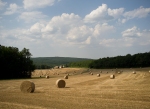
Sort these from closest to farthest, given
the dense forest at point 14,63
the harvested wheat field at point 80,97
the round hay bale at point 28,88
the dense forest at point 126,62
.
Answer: the harvested wheat field at point 80,97
the round hay bale at point 28,88
the dense forest at point 14,63
the dense forest at point 126,62

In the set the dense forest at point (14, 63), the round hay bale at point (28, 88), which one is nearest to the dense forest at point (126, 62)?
the dense forest at point (14, 63)

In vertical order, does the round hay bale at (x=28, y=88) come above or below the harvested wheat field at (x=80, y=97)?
above

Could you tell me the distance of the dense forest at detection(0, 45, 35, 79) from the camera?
4659cm

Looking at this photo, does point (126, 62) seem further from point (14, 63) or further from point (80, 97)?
point (80, 97)

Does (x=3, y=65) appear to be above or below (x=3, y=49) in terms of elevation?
below

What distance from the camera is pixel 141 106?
10.8 m

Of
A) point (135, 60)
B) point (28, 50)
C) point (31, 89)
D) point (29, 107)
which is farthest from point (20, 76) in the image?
point (135, 60)

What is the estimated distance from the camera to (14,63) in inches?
1902

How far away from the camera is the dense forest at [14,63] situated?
46.6 m

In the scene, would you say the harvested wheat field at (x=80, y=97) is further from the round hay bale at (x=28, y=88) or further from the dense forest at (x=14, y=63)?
the dense forest at (x=14, y=63)

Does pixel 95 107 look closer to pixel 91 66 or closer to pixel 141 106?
pixel 141 106

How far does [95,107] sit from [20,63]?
41744mm

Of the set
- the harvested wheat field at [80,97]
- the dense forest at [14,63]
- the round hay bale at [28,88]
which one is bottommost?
the harvested wheat field at [80,97]

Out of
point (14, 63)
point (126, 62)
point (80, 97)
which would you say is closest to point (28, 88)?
point (80, 97)
